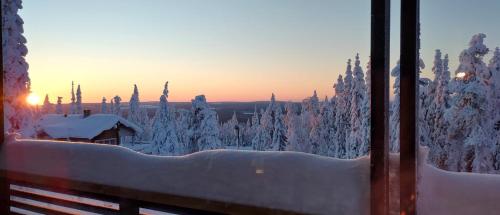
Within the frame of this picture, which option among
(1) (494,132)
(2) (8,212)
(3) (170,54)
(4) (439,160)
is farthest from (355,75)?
(2) (8,212)

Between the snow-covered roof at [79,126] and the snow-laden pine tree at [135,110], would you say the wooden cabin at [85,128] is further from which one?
the snow-laden pine tree at [135,110]

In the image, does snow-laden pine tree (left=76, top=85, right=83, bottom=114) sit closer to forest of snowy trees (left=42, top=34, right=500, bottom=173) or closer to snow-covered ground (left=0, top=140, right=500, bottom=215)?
forest of snowy trees (left=42, top=34, right=500, bottom=173)

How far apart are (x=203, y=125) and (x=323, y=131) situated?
21.8 metres

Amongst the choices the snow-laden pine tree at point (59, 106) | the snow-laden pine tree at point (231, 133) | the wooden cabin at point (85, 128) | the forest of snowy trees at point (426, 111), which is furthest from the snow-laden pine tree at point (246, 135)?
the wooden cabin at point (85, 128)

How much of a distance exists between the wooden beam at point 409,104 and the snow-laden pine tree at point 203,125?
30.4 meters

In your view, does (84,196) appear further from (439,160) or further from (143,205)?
(439,160)

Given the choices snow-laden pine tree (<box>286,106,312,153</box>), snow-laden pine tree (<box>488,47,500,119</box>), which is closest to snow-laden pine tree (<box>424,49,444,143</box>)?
snow-laden pine tree (<box>488,47,500,119</box>)

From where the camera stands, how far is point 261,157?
2463 millimetres

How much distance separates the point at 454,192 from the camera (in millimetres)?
1976

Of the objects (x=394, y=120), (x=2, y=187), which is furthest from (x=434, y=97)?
(x=2, y=187)

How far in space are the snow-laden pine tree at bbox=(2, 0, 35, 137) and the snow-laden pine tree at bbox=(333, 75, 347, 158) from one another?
31.8 metres

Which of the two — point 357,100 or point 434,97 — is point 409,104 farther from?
point 357,100

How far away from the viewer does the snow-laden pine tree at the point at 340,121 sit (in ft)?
136

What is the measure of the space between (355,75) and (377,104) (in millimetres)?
31292
